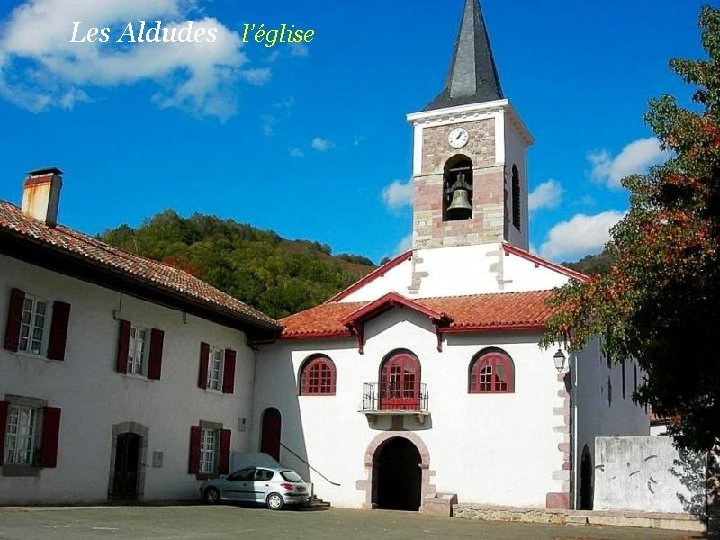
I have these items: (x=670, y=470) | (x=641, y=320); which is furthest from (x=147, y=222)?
(x=641, y=320)

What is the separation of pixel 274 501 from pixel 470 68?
1478cm

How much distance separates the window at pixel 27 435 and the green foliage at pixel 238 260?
26.3 meters

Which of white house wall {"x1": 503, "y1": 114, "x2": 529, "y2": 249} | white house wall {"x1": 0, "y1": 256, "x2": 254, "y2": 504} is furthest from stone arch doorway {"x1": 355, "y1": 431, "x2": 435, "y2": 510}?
white house wall {"x1": 503, "y1": 114, "x2": 529, "y2": 249}

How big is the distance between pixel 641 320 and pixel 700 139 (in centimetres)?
270

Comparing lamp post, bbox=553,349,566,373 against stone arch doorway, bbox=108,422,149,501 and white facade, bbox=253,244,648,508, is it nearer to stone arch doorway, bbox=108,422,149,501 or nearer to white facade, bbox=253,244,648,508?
white facade, bbox=253,244,648,508

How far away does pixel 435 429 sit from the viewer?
21969 mm

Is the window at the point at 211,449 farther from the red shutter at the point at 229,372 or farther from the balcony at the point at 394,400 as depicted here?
the balcony at the point at 394,400

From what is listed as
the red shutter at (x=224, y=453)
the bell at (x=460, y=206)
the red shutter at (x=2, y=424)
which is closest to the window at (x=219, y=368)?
the red shutter at (x=224, y=453)

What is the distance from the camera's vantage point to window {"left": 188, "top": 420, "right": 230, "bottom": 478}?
22266mm

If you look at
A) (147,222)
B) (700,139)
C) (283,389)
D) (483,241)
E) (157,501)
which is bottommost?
(157,501)

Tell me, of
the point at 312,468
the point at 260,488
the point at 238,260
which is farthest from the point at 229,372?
the point at 238,260

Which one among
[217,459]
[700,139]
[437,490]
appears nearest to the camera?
[700,139]

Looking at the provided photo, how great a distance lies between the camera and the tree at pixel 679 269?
428 inches

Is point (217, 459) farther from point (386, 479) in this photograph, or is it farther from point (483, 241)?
point (483, 241)
